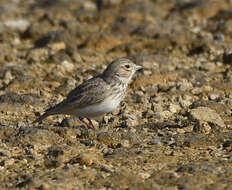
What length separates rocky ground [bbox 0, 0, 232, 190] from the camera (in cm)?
633

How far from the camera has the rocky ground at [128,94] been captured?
633cm

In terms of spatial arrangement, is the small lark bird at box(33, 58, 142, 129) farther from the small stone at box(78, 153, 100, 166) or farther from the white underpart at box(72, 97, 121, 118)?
the small stone at box(78, 153, 100, 166)

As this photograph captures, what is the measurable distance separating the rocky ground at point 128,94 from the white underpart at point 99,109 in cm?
25

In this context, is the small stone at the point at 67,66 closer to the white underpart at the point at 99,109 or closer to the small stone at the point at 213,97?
the small stone at the point at 213,97

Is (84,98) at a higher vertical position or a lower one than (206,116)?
higher

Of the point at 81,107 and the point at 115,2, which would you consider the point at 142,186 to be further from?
the point at 115,2

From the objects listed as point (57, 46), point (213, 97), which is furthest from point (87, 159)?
point (57, 46)

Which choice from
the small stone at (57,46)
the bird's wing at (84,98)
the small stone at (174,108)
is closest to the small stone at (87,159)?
Answer: the bird's wing at (84,98)

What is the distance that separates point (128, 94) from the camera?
32.8ft

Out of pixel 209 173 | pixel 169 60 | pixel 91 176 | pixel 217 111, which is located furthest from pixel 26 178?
pixel 169 60

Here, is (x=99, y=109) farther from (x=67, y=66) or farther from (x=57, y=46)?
(x=57, y=46)

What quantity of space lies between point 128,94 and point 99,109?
2.14 metres

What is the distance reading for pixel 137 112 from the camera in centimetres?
891

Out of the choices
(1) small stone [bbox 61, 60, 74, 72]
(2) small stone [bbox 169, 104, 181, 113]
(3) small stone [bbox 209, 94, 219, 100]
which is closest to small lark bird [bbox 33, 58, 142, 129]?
(2) small stone [bbox 169, 104, 181, 113]
